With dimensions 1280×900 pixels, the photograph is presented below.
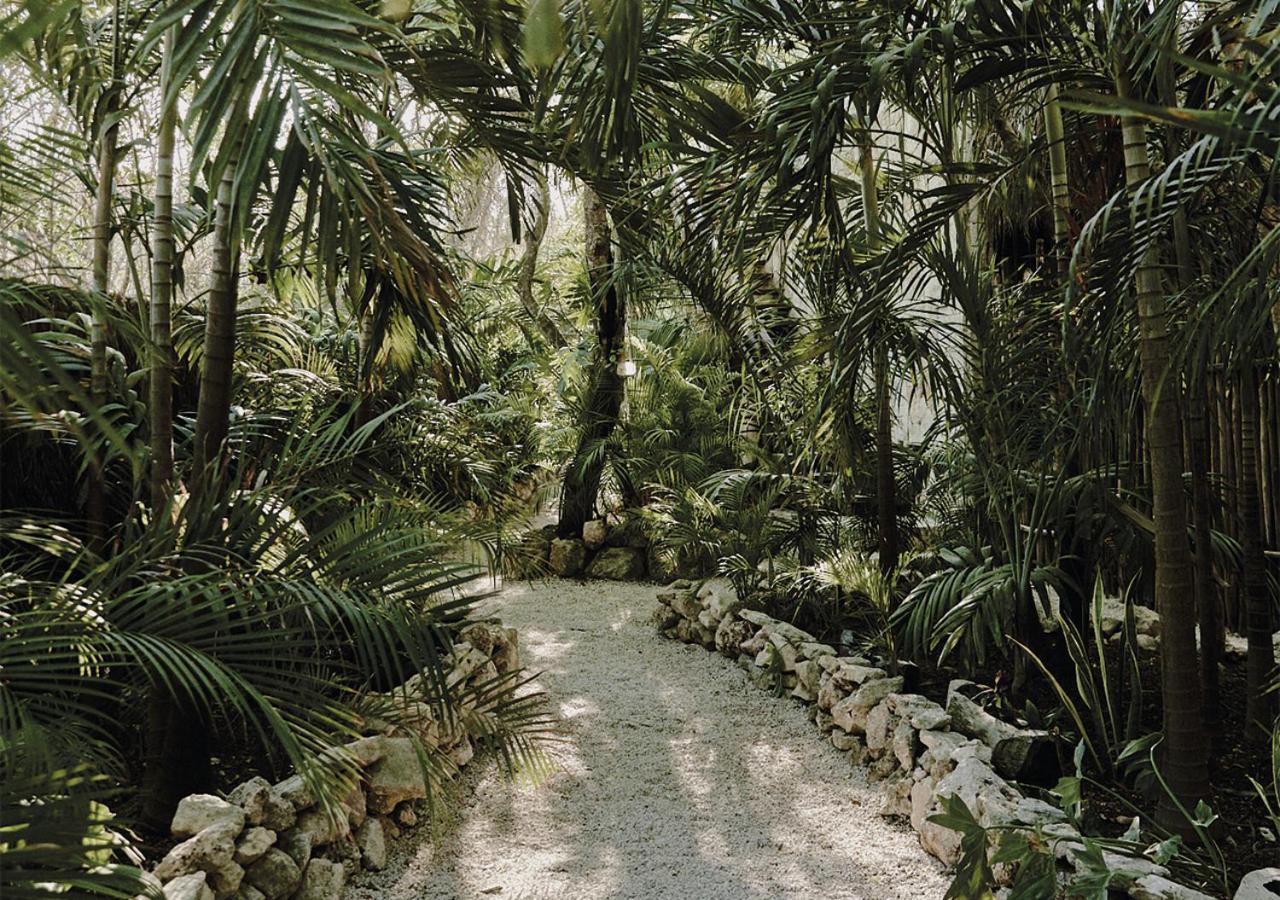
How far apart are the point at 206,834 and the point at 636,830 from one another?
4.29ft

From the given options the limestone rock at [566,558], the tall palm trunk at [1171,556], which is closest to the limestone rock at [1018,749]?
the tall palm trunk at [1171,556]

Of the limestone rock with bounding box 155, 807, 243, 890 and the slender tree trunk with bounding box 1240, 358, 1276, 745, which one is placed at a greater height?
the slender tree trunk with bounding box 1240, 358, 1276, 745

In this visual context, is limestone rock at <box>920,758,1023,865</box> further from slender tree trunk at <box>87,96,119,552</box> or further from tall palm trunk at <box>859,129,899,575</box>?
slender tree trunk at <box>87,96,119,552</box>

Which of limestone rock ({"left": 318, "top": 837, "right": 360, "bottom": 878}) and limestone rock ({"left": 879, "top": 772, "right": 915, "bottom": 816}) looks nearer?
limestone rock ({"left": 318, "top": 837, "right": 360, "bottom": 878})

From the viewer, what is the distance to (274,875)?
2.19m

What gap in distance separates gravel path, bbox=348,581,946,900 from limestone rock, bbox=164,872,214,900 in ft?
1.84

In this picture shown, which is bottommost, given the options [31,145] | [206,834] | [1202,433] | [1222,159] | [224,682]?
[206,834]

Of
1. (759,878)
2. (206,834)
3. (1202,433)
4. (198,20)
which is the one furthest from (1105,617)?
(198,20)

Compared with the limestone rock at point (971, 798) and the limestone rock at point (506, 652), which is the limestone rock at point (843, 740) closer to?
the limestone rock at point (971, 798)

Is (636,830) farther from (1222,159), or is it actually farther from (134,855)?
(1222,159)

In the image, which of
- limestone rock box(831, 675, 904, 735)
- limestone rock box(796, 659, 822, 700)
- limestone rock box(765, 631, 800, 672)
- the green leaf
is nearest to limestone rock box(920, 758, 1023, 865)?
limestone rock box(831, 675, 904, 735)

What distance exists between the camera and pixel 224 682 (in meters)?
1.56

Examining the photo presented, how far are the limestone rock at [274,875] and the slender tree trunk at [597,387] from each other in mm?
4459

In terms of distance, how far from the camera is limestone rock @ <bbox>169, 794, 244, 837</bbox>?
2.07 m
